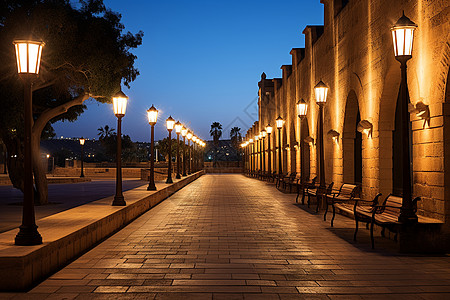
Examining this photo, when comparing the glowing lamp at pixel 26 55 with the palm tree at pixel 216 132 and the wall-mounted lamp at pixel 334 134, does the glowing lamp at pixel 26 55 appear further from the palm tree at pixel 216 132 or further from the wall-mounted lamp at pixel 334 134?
the palm tree at pixel 216 132

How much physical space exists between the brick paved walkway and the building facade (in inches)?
72.8

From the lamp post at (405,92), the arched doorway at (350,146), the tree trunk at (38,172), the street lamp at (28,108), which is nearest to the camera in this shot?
the street lamp at (28,108)

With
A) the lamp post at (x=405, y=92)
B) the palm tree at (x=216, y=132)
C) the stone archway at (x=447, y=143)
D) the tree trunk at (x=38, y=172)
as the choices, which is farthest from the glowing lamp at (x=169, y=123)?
the palm tree at (x=216, y=132)

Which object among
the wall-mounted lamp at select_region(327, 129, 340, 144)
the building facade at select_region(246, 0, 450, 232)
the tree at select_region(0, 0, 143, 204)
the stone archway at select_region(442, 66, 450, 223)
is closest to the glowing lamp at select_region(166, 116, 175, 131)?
the tree at select_region(0, 0, 143, 204)

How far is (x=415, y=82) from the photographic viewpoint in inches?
351

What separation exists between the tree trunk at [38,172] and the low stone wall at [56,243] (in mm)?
5153

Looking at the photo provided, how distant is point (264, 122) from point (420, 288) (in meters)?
38.6

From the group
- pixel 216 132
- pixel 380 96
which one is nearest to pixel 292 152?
pixel 380 96

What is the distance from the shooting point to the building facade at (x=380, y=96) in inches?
309

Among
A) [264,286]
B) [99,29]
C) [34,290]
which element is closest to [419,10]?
[264,286]

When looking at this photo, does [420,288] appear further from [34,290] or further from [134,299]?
[34,290]

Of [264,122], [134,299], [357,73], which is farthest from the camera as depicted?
[264,122]

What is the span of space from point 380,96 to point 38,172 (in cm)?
1138

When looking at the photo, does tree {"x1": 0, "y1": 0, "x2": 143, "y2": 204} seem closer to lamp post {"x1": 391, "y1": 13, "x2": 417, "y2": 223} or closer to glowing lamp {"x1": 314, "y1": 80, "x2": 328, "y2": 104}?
glowing lamp {"x1": 314, "y1": 80, "x2": 328, "y2": 104}
